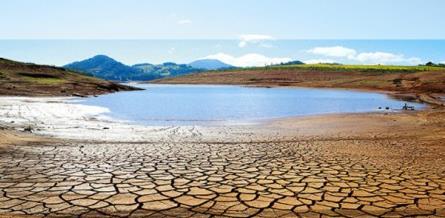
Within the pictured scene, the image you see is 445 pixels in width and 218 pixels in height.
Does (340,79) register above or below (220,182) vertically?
above

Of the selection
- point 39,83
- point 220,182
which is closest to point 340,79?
point 39,83

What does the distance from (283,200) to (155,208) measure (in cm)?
210

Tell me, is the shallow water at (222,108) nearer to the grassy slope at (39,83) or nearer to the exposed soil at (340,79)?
the grassy slope at (39,83)

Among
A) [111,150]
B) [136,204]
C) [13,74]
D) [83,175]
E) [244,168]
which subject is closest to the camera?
[136,204]

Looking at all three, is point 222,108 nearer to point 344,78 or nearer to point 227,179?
point 227,179

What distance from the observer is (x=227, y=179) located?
28.5 feet

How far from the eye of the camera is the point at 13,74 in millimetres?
57625

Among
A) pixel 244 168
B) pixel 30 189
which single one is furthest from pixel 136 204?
pixel 244 168

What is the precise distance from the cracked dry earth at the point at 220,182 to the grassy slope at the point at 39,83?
121 ft

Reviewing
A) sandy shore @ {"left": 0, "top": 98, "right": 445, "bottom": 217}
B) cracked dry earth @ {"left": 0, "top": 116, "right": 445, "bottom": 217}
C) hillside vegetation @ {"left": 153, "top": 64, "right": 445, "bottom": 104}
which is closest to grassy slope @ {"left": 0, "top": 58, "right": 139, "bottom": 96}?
sandy shore @ {"left": 0, "top": 98, "right": 445, "bottom": 217}

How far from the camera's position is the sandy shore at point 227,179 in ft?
22.1

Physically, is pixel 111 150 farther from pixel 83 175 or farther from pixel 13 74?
pixel 13 74

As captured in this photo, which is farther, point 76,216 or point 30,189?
point 30,189

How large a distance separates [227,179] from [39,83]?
49.6 metres
